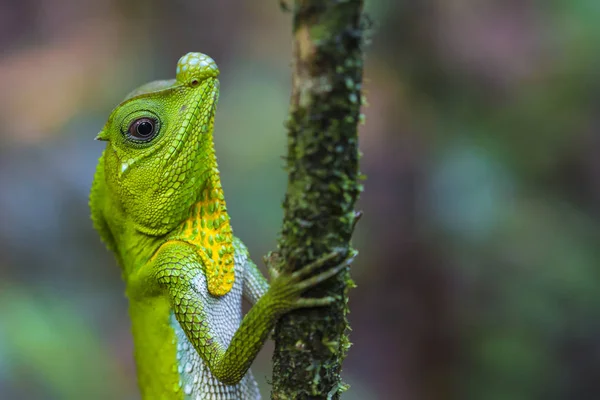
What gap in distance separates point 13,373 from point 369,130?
206 inches

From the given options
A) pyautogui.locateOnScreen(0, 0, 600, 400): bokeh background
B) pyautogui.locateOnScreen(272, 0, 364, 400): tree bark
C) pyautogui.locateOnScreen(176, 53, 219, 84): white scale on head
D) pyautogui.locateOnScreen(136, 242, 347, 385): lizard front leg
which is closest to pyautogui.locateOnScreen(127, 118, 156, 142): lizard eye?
pyautogui.locateOnScreen(176, 53, 219, 84): white scale on head

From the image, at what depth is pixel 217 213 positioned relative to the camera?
2963mm

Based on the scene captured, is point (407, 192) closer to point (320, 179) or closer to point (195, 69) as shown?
point (195, 69)

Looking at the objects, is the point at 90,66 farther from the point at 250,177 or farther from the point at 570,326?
the point at 570,326

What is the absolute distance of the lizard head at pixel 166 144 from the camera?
9.43 feet

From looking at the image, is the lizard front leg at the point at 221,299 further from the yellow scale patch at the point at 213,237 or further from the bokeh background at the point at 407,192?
the bokeh background at the point at 407,192

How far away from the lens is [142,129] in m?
2.93

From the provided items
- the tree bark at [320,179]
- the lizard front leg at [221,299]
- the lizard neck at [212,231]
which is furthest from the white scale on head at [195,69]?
the tree bark at [320,179]

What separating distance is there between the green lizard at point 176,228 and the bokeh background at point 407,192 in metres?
3.33

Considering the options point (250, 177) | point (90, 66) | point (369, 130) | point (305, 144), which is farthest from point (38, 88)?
point (305, 144)

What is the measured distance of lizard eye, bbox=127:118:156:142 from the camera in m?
2.92

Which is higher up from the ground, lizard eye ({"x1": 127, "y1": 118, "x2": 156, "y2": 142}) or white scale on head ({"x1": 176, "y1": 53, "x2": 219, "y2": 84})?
white scale on head ({"x1": 176, "y1": 53, "x2": 219, "y2": 84})

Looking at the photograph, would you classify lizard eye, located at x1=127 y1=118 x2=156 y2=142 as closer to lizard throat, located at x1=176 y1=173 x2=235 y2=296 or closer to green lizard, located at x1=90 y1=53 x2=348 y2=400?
green lizard, located at x1=90 y1=53 x2=348 y2=400

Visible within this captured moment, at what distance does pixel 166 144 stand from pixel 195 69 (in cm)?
42
